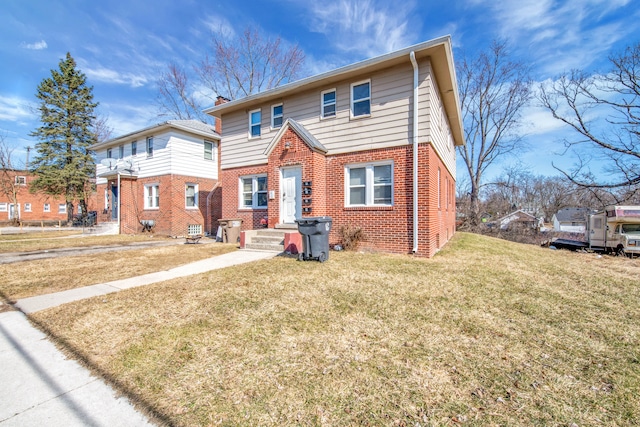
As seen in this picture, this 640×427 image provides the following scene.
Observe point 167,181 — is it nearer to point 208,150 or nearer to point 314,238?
point 208,150

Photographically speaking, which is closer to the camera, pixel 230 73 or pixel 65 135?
pixel 65 135

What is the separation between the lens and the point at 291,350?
2992mm

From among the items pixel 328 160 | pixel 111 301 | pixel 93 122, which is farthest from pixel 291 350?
pixel 93 122

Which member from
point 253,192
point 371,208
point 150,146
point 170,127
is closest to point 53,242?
point 150,146

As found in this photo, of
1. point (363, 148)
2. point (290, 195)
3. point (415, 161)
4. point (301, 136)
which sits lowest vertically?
point (290, 195)

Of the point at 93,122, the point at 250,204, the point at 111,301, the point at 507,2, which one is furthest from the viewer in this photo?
the point at 93,122

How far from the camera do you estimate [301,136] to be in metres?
9.66

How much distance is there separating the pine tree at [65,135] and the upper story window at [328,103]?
22859mm

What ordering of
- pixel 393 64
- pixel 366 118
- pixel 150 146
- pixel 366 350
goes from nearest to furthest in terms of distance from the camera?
pixel 366 350 → pixel 393 64 → pixel 366 118 → pixel 150 146

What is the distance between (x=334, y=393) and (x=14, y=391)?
2750mm

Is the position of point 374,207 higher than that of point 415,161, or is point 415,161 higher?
point 415,161

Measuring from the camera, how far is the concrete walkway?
2.05 m

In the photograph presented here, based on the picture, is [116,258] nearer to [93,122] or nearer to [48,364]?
[48,364]

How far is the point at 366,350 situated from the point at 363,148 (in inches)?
287
